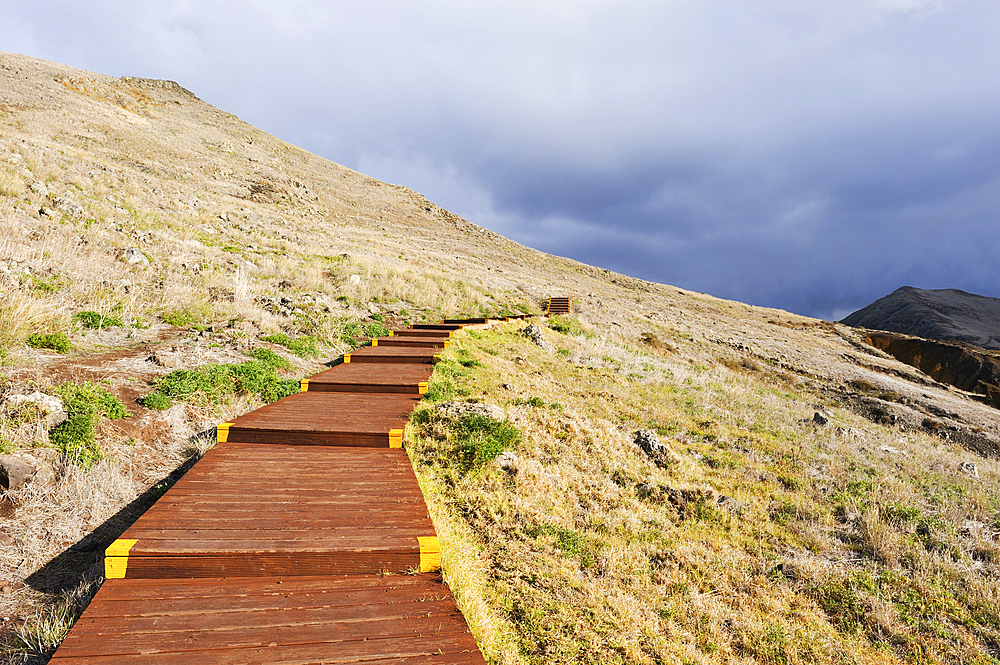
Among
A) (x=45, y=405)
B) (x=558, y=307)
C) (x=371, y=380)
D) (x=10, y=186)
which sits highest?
(x=10, y=186)

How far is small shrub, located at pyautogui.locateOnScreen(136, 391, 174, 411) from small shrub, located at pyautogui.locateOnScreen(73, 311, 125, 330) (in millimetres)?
2854

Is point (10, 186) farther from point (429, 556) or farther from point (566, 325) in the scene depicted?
point (566, 325)

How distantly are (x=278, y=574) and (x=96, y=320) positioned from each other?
7027 mm

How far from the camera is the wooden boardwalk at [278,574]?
2.35 meters

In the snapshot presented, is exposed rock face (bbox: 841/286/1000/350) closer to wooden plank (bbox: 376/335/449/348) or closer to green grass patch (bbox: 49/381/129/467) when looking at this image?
wooden plank (bbox: 376/335/449/348)

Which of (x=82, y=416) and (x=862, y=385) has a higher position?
(x=862, y=385)

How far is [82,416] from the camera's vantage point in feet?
15.2

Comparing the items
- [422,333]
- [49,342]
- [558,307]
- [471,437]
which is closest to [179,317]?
[49,342]

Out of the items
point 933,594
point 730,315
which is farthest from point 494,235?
point 933,594

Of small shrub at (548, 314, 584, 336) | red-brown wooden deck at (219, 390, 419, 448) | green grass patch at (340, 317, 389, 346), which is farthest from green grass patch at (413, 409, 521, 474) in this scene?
small shrub at (548, 314, 584, 336)

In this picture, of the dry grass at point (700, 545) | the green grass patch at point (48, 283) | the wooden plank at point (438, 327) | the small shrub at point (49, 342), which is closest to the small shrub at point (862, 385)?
the dry grass at point (700, 545)

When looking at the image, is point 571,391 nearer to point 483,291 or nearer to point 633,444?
point 633,444

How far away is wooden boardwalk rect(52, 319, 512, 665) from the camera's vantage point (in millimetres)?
2350

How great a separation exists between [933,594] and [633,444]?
3.76 m
